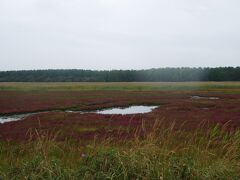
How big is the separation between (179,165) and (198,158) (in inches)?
43.7

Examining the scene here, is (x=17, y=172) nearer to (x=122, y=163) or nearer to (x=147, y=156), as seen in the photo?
(x=122, y=163)

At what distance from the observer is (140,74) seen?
173750 mm

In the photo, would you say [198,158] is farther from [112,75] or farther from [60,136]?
[112,75]

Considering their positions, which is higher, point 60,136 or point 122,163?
point 122,163

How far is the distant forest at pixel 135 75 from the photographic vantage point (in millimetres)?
147875

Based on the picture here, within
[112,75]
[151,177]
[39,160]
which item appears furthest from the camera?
[112,75]

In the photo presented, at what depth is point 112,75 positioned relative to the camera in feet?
541

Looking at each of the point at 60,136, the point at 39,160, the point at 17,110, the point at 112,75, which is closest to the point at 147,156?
the point at 39,160

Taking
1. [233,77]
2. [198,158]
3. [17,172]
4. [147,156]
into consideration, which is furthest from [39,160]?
[233,77]

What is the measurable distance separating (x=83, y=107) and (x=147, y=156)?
108 feet

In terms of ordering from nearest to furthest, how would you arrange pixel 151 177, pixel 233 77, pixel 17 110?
pixel 151 177 < pixel 17 110 < pixel 233 77

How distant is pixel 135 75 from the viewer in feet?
552

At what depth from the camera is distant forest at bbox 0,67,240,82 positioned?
14788cm

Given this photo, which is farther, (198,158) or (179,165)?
(198,158)
